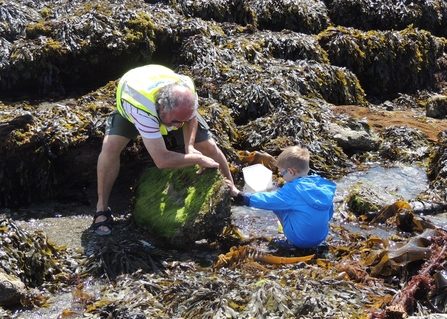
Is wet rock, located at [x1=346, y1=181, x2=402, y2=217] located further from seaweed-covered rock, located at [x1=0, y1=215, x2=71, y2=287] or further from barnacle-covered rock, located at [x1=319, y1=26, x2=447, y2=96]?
barnacle-covered rock, located at [x1=319, y1=26, x2=447, y2=96]

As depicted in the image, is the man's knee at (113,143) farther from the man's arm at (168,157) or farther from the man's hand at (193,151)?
the man's hand at (193,151)

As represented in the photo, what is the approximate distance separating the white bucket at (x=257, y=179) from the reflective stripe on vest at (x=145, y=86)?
3.85 feet

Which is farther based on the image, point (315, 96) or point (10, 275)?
point (315, 96)

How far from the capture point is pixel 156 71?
14.9ft

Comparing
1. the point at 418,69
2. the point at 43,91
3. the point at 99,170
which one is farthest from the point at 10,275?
the point at 418,69

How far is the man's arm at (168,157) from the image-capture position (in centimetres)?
441

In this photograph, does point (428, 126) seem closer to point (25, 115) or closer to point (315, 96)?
point (315, 96)

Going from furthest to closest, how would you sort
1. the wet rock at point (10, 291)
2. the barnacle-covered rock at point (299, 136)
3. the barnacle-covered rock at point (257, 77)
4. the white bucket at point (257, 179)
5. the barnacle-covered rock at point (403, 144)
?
the barnacle-covered rock at point (257, 77), the barnacle-covered rock at point (403, 144), the barnacle-covered rock at point (299, 136), the white bucket at point (257, 179), the wet rock at point (10, 291)

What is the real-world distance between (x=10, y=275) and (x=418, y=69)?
8.04 metres

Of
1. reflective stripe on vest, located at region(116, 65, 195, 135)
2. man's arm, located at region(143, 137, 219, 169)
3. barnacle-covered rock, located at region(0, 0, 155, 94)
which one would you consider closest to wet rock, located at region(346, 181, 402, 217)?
man's arm, located at region(143, 137, 219, 169)

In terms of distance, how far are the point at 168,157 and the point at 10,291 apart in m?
1.49

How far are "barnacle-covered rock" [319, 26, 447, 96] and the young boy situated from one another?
16.9ft

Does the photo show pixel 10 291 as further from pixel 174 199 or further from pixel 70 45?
pixel 70 45

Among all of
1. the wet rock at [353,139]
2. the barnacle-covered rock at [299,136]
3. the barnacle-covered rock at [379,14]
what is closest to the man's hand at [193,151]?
the barnacle-covered rock at [299,136]
